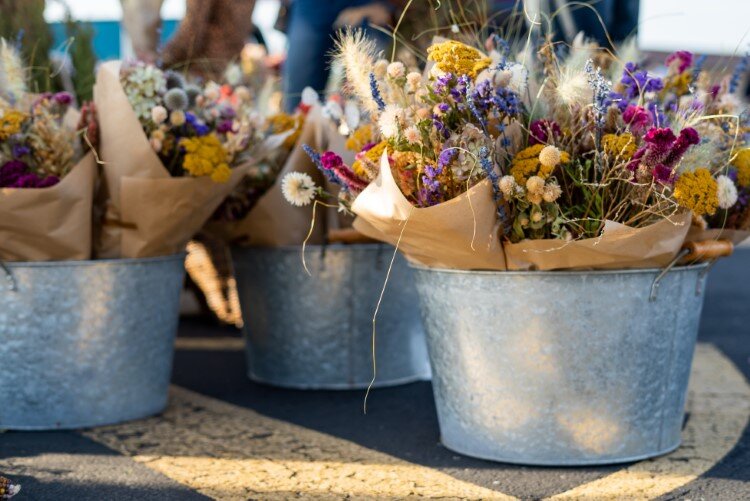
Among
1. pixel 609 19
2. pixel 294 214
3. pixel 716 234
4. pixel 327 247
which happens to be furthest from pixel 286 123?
pixel 609 19

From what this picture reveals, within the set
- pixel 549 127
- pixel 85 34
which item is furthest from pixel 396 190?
pixel 85 34

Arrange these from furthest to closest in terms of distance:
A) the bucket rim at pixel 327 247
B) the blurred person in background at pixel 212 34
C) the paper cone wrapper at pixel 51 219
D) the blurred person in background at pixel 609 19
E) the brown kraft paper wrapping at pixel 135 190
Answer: the blurred person in background at pixel 212 34 < the blurred person in background at pixel 609 19 < the bucket rim at pixel 327 247 < the brown kraft paper wrapping at pixel 135 190 < the paper cone wrapper at pixel 51 219

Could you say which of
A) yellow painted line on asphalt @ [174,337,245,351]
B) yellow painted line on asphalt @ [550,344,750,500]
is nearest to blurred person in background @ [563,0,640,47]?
yellow painted line on asphalt @ [550,344,750,500]

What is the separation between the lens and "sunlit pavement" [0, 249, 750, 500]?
195cm

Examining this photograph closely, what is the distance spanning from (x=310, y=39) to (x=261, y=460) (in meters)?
2.20

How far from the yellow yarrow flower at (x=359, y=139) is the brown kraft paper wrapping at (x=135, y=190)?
1.17ft

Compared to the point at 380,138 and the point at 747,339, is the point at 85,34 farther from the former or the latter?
the point at 747,339

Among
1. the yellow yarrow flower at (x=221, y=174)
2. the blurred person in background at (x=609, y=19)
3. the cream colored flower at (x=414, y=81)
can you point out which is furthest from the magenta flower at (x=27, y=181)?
the blurred person in background at (x=609, y=19)

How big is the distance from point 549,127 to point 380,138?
458 millimetres

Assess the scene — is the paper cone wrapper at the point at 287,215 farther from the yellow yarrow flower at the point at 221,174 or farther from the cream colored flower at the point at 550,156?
the cream colored flower at the point at 550,156

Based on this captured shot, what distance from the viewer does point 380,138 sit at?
2.21 meters

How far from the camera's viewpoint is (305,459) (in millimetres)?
2195

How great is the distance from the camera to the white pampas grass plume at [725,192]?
1973 millimetres

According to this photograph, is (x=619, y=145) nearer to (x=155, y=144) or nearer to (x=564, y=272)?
(x=564, y=272)
